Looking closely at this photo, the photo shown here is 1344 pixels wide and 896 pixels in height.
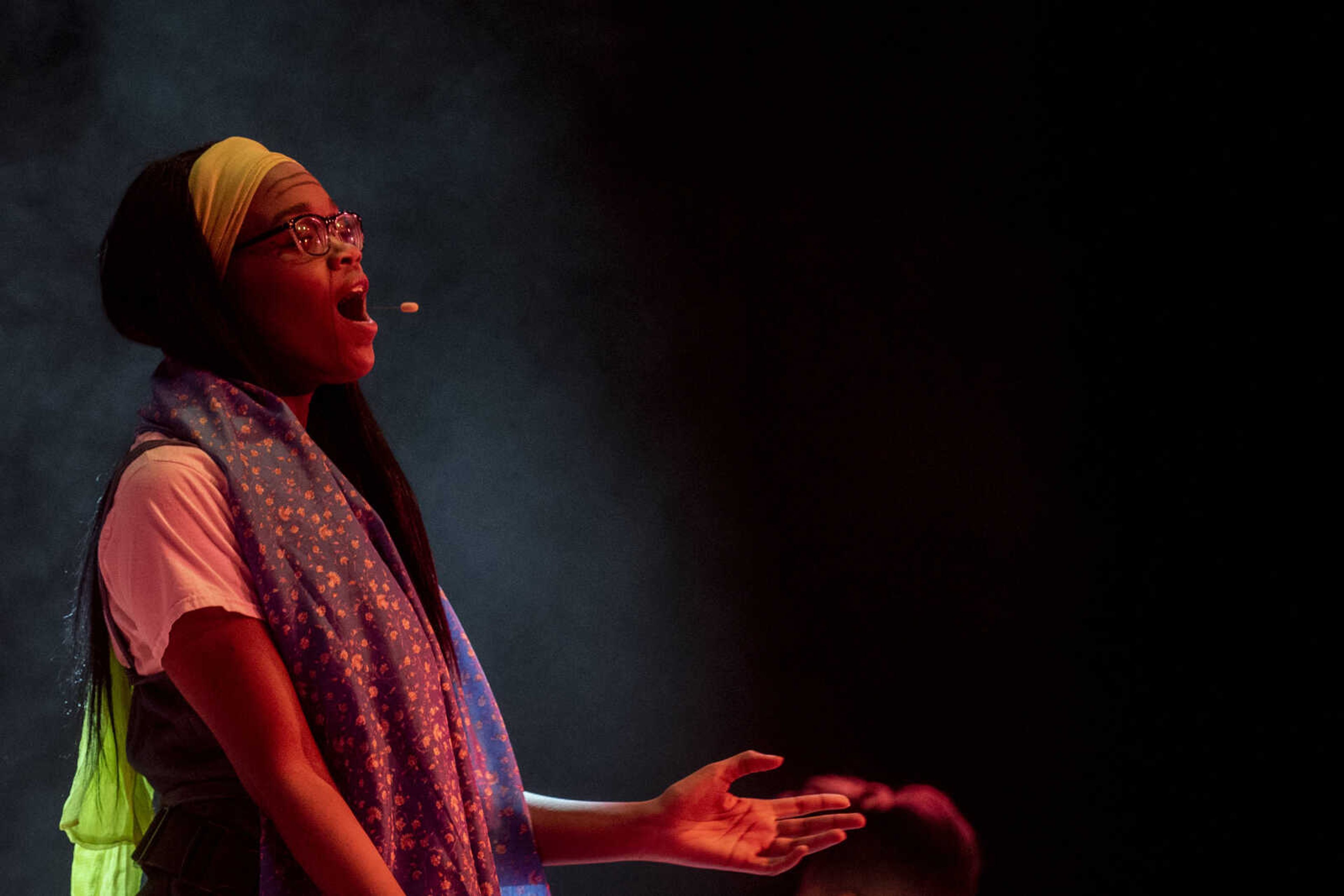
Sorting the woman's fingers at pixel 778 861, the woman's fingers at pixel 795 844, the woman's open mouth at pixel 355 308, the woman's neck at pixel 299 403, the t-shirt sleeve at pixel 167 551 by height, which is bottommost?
the woman's fingers at pixel 778 861

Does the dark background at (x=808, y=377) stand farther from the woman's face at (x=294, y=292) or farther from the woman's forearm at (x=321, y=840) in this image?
the woman's forearm at (x=321, y=840)

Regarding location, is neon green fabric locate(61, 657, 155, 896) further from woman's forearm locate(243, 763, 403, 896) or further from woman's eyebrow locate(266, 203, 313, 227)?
woman's eyebrow locate(266, 203, 313, 227)

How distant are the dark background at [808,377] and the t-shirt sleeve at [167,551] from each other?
1146 millimetres

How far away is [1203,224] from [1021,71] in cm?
44

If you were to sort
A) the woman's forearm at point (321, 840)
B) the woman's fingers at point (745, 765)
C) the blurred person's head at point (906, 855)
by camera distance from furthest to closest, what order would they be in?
the blurred person's head at point (906, 855)
the woman's fingers at point (745, 765)
the woman's forearm at point (321, 840)

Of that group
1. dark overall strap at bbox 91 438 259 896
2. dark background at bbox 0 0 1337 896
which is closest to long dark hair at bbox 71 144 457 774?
dark overall strap at bbox 91 438 259 896

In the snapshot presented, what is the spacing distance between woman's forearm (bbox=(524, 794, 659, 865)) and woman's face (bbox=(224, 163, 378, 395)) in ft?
1.83

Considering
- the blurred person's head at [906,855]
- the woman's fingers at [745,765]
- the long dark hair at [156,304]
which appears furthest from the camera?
the blurred person's head at [906,855]

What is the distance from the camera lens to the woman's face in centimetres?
125

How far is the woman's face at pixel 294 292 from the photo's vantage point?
125 cm

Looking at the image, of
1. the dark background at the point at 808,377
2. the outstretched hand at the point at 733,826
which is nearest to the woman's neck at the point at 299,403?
the outstretched hand at the point at 733,826

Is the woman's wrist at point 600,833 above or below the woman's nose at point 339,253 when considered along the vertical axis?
below

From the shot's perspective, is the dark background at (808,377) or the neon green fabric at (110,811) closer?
the neon green fabric at (110,811)

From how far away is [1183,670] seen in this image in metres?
2.04
